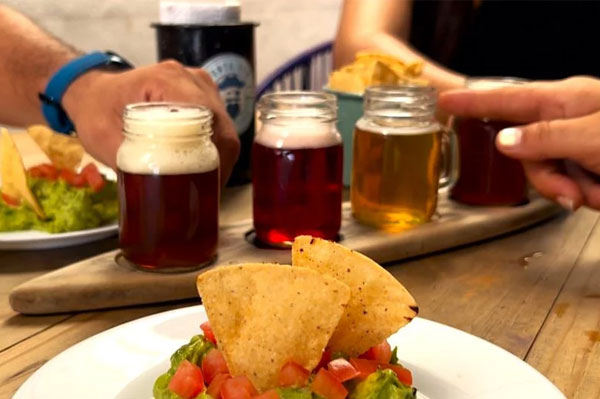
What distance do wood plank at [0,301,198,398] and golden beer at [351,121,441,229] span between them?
15.7 inches

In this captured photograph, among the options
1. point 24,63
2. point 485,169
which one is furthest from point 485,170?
point 24,63

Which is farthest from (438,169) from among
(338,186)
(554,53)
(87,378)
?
(554,53)

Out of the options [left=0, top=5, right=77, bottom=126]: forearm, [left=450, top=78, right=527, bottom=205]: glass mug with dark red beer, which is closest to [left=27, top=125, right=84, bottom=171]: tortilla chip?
[left=0, top=5, right=77, bottom=126]: forearm

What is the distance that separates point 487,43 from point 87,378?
2191 millimetres

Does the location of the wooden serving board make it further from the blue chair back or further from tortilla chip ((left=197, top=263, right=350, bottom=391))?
the blue chair back

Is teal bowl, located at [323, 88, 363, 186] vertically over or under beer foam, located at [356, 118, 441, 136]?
under

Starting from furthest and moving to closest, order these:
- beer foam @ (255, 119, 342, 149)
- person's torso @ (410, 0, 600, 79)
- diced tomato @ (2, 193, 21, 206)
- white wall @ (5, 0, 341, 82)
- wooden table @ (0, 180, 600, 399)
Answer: white wall @ (5, 0, 341, 82) → person's torso @ (410, 0, 600, 79) → diced tomato @ (2, 193, 21, 206) → beer foam @ (255, 119, 342, 149) → wooden table @ (0, 180, 600, 399)

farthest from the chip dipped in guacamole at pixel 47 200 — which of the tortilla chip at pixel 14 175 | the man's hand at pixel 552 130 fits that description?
the man's hand at pixel 552 130

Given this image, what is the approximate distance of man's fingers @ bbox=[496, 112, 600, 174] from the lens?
1.26 meters

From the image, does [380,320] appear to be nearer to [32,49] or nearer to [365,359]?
[365,359]

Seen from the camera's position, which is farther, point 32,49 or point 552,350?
point 32,49

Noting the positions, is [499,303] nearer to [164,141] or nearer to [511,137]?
[511,137]

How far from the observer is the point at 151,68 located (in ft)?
4.43

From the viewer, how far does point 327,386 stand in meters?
0.70
